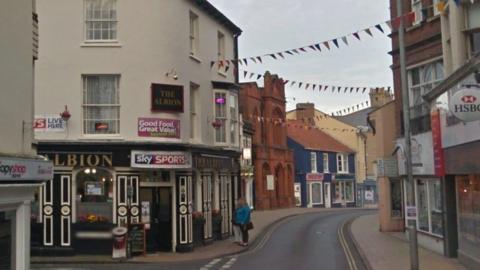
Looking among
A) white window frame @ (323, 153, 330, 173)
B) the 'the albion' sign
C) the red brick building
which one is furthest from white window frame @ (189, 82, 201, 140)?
white window frame @ (323, 153, 330, 173)

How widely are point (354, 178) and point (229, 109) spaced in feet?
137

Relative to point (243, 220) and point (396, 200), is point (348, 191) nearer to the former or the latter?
point (396, 200)

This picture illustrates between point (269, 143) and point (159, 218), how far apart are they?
3063 cm

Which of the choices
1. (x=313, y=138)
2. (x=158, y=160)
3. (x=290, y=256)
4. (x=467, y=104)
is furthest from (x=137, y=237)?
(x=313, y=138)

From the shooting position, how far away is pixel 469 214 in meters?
16.7

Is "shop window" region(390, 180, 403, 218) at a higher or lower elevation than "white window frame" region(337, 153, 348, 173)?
lower

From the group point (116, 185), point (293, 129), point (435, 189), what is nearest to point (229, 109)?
point (116, 185)

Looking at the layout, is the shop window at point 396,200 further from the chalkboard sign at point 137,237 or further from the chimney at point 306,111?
the chimney at point 306,111

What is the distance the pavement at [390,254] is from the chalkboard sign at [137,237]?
701 centimetres

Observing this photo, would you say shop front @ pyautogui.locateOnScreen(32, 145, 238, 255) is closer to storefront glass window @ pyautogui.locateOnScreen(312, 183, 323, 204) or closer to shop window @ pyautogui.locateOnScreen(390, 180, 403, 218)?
shop window @ pyautogui.locateOnScreen(390, 180, 403, 218)

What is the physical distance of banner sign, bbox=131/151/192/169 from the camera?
21.4m

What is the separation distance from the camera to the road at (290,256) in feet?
61.8

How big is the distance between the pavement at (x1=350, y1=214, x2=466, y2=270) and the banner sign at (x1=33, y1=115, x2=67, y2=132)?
1051cm

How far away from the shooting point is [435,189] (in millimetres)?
20406
